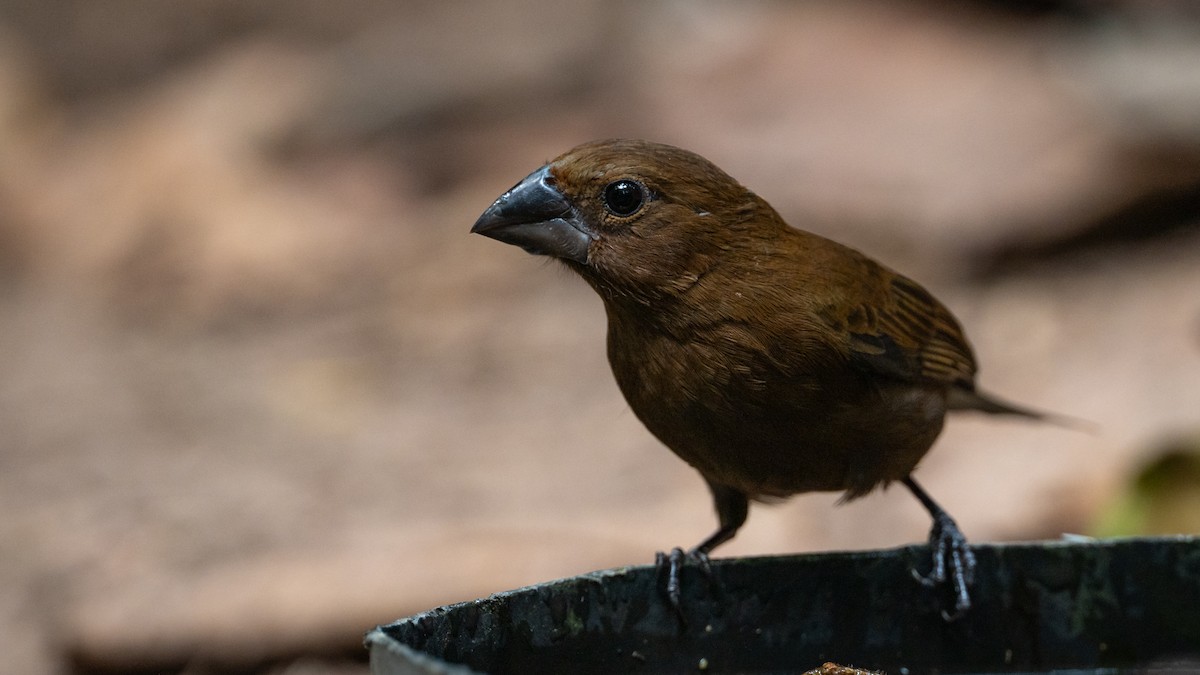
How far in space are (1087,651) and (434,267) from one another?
653 cm

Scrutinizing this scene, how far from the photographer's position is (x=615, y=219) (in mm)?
3373

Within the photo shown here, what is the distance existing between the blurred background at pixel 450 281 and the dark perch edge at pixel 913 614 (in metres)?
1.83

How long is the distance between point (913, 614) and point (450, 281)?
6174 millimetres

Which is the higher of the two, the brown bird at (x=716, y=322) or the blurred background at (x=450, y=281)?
the blurred background at (x=450, y=281)

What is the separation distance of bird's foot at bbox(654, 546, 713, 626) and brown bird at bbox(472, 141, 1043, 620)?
0.03m

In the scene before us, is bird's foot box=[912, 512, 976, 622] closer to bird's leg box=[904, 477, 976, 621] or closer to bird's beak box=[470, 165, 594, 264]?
bird's leg box=[904, 477, 976, 621]

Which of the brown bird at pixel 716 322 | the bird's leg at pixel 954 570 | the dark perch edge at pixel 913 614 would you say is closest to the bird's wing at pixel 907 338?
the brown bird at pixel 716 322

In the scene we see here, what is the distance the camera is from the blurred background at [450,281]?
5.64m

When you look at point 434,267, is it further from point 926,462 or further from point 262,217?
point 926,462

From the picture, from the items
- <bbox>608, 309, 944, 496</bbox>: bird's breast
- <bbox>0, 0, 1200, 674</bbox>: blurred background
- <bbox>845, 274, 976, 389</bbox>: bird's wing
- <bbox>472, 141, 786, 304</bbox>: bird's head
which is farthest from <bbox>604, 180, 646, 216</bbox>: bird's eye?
<bbox>0, 0, 1200, 674</bbox>: blurred background

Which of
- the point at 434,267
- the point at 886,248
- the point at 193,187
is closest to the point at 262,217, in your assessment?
the point at 193,187

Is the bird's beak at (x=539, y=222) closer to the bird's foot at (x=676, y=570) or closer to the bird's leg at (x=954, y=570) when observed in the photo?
the bird's foot at (x=676, y=570)

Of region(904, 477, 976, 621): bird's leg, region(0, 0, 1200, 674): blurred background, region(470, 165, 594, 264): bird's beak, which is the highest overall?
region(0, 0, 1200, 674): blurred background

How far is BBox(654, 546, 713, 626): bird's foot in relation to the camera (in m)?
3.04
